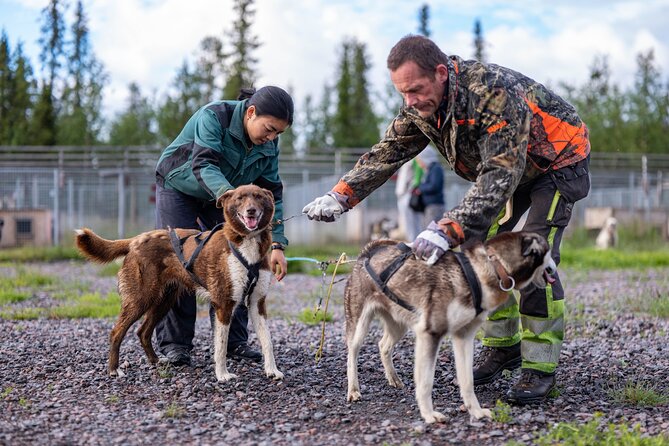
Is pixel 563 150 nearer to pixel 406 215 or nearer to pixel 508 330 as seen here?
pixel 508 330

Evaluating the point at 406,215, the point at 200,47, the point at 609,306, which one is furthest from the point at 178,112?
the point at 609,306

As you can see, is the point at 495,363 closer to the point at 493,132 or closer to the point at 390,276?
the point at 390,276

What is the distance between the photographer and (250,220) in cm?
522

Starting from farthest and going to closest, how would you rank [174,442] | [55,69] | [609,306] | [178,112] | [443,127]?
[178,112] → [55,69] → [609,306] → [443,127] → [174,442]

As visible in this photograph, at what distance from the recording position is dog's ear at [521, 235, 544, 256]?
4184 millimetres

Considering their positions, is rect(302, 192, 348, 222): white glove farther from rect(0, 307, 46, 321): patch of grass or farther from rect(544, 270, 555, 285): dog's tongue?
rect(0, 307, 46, 321): patch of grass

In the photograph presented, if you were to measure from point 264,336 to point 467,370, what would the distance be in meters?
1.85

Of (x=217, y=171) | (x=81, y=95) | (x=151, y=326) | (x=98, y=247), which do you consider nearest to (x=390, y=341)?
(x=217, y=171)

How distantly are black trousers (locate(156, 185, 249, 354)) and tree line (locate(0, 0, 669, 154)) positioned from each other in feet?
83.6

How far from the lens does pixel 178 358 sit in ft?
19.2

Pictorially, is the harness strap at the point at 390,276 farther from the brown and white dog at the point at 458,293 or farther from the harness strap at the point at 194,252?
the harness strap at the point at 194,252

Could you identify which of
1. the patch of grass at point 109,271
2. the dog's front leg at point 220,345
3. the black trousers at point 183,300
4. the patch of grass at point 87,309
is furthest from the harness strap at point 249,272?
the patch of grass at point 109,271

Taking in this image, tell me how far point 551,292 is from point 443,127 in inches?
52.5

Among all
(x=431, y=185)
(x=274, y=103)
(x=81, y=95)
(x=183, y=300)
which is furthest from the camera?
(x=81, y=95)
